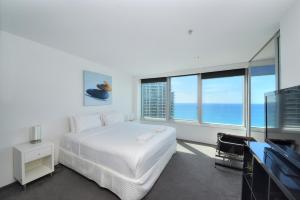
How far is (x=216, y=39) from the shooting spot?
2104 mm

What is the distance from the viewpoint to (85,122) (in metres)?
2.79

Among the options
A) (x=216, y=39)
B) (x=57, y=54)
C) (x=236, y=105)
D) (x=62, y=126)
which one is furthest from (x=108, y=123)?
(x=236, y=105)

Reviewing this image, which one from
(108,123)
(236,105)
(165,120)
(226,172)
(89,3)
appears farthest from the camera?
(165,120)

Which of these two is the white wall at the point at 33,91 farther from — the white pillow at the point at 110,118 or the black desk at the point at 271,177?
the black desk at the point at 271,177

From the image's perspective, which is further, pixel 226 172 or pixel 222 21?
pixel 226 172

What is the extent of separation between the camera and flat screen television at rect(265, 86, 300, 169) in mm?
994

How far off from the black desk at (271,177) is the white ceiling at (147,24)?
1561mm

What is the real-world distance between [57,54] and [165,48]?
7.16 feet

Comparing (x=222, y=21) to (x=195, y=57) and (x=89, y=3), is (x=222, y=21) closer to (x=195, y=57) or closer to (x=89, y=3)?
(x=195, y=57)

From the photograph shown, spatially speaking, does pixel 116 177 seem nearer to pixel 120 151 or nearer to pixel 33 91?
pixel 120 151

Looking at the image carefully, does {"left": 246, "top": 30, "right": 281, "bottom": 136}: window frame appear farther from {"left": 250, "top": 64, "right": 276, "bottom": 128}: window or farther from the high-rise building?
the high-rise building

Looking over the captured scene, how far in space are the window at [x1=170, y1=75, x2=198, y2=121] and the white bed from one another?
83.1 inches

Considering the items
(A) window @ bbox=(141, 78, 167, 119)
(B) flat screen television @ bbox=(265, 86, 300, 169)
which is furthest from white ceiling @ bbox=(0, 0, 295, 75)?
(A) window @ bbox=(141, 78, 167, 119)

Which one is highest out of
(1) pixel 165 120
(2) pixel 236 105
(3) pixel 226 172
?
(2) pixel 236 105
